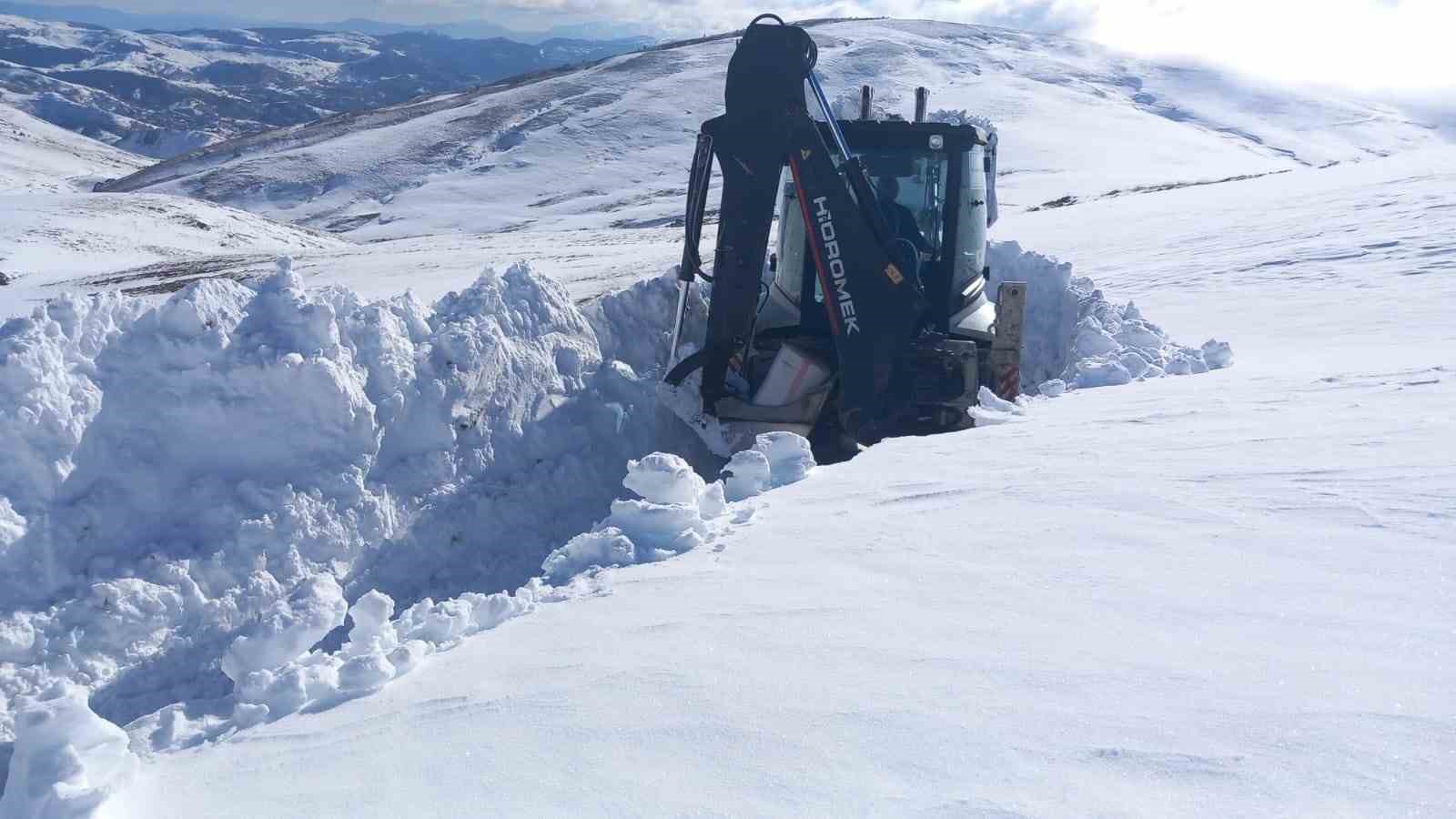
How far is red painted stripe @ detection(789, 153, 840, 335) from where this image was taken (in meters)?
7.36

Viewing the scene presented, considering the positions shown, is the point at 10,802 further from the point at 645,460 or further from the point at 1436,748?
the point at 1436,748

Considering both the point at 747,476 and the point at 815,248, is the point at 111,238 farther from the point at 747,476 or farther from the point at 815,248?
the point at 747,476

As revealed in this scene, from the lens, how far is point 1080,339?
8.72 m

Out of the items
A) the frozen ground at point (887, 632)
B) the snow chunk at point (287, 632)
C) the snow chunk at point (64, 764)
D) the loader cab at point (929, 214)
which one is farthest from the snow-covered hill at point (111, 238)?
the snow chunk at point (64, 764)

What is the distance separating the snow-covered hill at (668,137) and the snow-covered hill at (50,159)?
5074 millimetres

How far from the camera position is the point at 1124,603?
3.39m

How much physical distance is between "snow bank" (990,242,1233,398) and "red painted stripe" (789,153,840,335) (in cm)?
149

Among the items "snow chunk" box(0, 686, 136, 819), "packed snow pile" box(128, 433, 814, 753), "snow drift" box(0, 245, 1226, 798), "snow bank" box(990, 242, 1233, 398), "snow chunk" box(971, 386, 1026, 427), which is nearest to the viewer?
"snow chunk" box(0, 686, 136, 819)

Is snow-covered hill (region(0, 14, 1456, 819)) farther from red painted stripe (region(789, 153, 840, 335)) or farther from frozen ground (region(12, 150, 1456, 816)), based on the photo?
red painted stripe (region(789, 153, 840, 335))

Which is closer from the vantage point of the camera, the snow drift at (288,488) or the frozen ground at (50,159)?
the snow drift at (288,488)

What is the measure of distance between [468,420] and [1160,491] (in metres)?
3.79

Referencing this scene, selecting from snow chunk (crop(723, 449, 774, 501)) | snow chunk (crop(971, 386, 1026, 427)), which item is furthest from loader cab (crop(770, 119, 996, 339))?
snow chunk (crop(723, 449, 774, 501))

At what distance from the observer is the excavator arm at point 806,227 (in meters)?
7.29

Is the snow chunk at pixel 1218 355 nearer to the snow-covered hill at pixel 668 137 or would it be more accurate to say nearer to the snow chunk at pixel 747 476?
the snow chunk at pixel 747 476
